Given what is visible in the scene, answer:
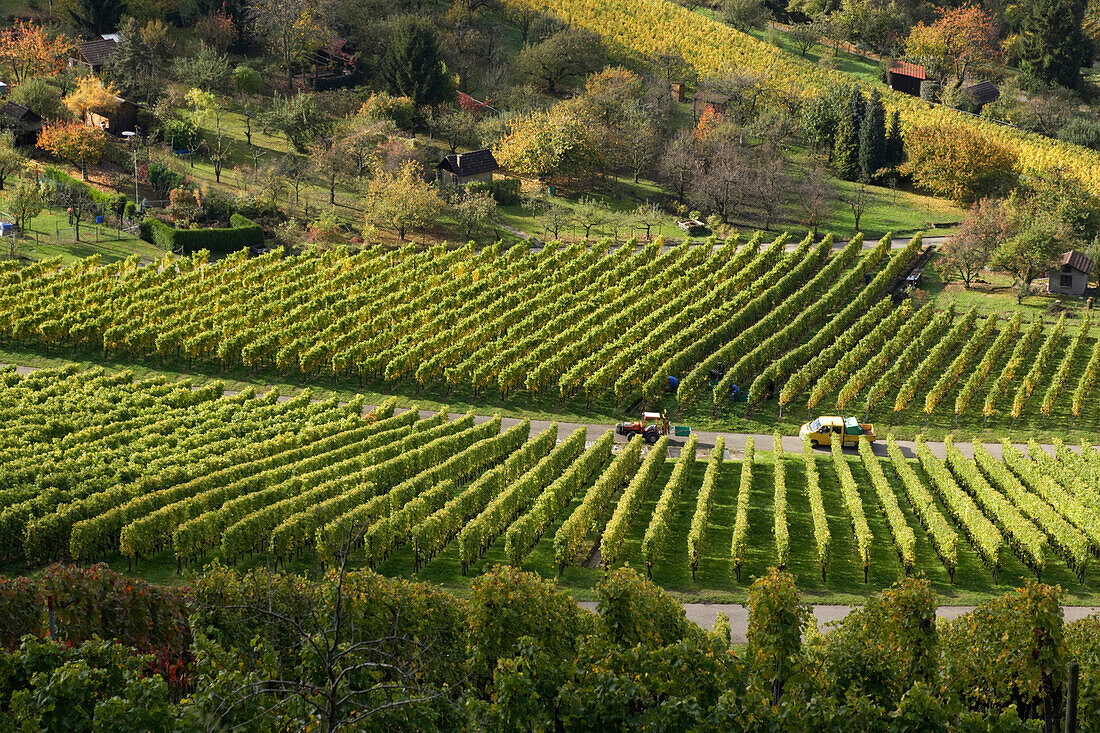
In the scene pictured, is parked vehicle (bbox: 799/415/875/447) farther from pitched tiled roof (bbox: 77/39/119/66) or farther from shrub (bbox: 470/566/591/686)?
pitched tiled roof (bbox: 77/39/119/66)

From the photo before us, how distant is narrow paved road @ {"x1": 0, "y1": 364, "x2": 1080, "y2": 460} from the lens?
59.7 meters

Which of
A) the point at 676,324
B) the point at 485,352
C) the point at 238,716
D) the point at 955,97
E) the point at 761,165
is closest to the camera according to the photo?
the point at 238,716

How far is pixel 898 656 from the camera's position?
30.7m

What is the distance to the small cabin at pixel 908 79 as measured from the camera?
416ft

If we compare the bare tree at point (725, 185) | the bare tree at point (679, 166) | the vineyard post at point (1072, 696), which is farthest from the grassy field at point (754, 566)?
the bare tree at point (679, 166)

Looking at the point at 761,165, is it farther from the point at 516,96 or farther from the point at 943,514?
the point at 943,514

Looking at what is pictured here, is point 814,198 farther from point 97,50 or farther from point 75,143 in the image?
point 97,50

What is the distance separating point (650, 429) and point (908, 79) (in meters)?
82.4

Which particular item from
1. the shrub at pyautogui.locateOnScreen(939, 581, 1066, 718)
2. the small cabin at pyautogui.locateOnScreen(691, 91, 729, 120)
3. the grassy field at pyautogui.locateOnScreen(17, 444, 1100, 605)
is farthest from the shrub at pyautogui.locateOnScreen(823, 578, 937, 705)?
the small cabin at pyautogui.locateOnScreen(691, 91, 729, 120)

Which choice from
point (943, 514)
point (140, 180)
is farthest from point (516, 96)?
point (943, 514)

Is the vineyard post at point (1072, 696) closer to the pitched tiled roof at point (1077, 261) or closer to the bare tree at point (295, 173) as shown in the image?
the pitched tiled roof at point (1077, 261)

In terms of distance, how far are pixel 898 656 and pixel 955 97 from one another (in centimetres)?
10262

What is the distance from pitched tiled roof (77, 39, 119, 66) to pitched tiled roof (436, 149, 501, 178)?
107 ft

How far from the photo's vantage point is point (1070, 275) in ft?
262
